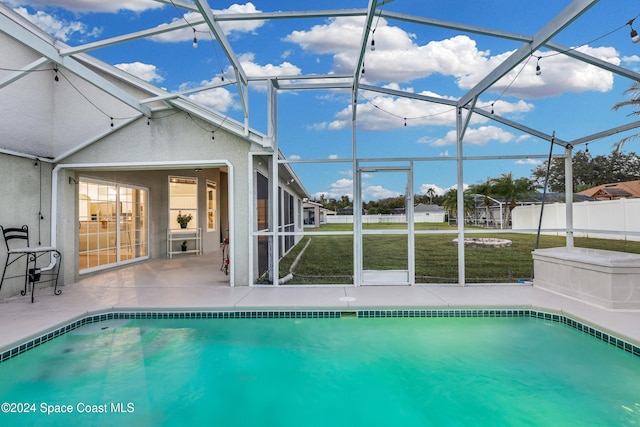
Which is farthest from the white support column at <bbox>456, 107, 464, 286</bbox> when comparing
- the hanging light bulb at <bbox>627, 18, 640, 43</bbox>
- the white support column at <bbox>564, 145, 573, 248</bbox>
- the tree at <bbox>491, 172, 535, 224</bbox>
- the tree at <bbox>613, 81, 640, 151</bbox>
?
the tree at <bbox>613, 81, 640, 151</bbox>

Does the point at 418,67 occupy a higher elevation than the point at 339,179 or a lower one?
higher

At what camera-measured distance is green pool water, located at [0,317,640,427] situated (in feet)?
8.84

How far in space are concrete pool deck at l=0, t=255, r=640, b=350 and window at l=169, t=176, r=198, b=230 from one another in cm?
424

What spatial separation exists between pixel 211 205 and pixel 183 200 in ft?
4.25

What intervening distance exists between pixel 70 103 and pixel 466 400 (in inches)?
304

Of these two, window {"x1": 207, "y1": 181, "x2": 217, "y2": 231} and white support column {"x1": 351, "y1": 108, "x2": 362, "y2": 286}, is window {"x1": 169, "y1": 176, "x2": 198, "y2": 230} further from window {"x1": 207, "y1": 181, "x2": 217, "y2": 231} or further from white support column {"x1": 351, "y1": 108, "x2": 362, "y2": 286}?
white support column {"x1": 351, "y1": 108, "x2": 362, "y2": 286}

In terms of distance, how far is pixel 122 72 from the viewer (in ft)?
20.9

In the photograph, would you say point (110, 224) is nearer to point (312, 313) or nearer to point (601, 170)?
point (312, 313)

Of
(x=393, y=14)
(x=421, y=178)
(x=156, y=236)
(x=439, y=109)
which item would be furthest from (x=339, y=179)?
(x=156, y=236)

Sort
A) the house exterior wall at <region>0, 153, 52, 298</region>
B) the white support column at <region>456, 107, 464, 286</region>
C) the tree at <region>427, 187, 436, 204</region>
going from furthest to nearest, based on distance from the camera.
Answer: the tree at <region>427, 187, 436, 204</region> < the white support column at <region>456, 107, 464, 286</region> < the house exterior wall at <region>0, 153, 52, 298</region>

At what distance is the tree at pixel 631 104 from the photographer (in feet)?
34.1

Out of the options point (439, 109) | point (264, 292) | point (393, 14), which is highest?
point (393, 14)

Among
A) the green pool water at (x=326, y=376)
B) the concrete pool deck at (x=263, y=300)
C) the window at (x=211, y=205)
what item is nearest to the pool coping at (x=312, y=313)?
the concrete pool deck at (x=263, y=300)

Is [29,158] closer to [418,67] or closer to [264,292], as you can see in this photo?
[264,292]
